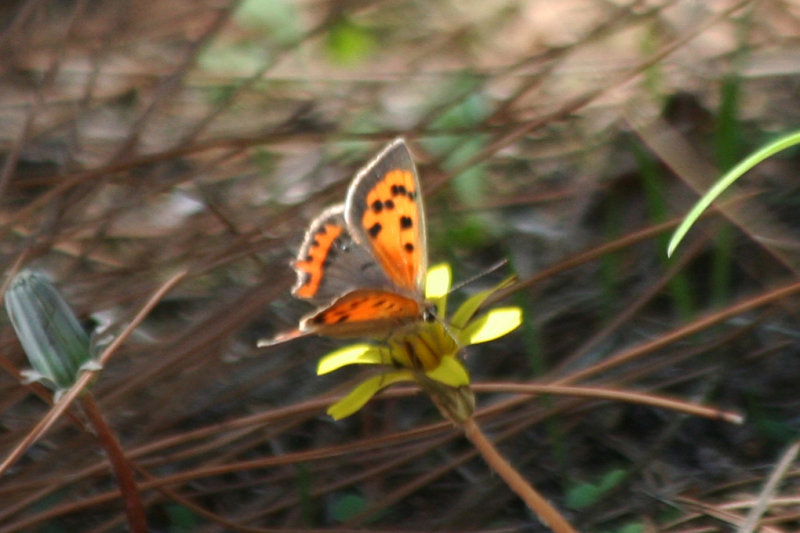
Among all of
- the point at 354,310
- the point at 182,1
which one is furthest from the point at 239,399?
the point at 182,1

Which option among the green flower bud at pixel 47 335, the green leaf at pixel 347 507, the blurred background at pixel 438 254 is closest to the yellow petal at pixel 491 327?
the blurred background at pixel 438 254

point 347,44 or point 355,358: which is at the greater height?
point 347,44

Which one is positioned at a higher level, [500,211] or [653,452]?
[500,211]

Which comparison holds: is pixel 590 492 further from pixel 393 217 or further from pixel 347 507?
pixel 393 217

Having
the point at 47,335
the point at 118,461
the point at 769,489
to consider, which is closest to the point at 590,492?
the point at 769,489

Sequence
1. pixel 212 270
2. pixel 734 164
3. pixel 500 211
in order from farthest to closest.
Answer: pixel 500 211 → pixel 212 270 → pixel 734 164

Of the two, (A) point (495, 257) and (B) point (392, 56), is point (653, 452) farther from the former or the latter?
(B) point (392, 56)
